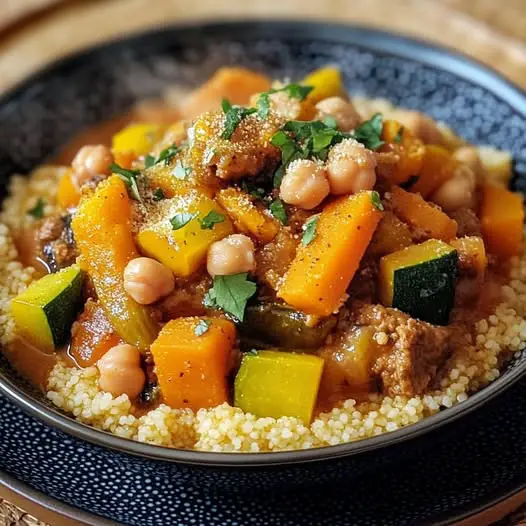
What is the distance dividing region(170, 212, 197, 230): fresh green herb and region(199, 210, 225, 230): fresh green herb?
0.05 metres

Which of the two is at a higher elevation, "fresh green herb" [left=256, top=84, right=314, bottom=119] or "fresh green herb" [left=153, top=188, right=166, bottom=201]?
"fresh green herb" [left=256, top=84, right=314, bottom=119]

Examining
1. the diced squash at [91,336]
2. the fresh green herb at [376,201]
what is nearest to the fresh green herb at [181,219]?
the diced squash at [91,336]

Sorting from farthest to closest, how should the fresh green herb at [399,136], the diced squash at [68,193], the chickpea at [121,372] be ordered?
the diced squash at [68,193], the fresh green herb at [399,136], the chickpea at [121,372]

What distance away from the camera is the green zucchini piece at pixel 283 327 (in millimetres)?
3361

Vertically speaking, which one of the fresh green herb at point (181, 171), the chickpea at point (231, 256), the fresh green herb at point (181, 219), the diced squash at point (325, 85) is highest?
the diced squash at point (325, 85)

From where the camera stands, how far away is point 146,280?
3.35 meters

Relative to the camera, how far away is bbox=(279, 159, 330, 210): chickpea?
3.42 meters

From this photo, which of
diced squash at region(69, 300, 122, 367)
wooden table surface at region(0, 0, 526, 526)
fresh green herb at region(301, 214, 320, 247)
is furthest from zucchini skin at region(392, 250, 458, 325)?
wooden table surface at region(0, 0, 526, 526)

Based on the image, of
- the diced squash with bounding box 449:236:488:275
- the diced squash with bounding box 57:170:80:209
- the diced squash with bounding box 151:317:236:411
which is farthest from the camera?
the diced squash with bounding box 57:170:80:209

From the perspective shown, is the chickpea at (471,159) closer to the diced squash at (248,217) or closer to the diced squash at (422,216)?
the diced squash at (422,216)

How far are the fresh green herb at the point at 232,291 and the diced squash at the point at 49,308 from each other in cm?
67

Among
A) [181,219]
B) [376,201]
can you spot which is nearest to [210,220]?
[181,219]

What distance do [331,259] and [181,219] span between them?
66 cm

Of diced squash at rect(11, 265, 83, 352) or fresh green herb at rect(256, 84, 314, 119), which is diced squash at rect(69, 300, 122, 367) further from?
fresh green herb at rect(256, 84, 314, 119)
